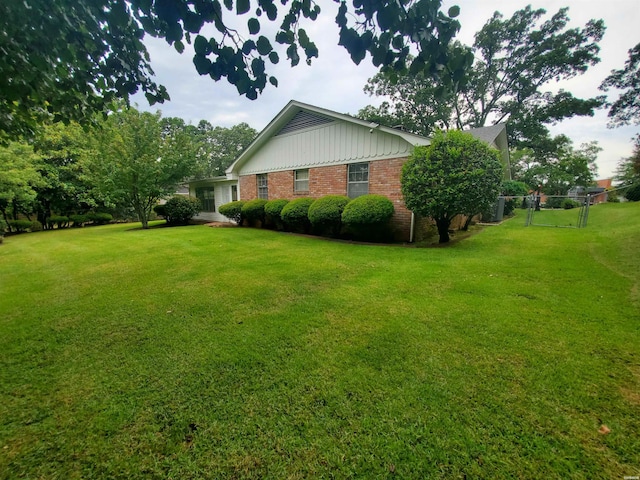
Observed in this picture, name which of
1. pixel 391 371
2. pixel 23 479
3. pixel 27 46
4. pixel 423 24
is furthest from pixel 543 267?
pixel 27 46

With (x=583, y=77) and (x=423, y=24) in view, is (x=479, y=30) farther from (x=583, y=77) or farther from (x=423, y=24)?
(x=423, y=24)

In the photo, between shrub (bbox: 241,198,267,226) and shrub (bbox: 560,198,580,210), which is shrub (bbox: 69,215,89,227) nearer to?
shrub (bbox: 241,198,267,226)

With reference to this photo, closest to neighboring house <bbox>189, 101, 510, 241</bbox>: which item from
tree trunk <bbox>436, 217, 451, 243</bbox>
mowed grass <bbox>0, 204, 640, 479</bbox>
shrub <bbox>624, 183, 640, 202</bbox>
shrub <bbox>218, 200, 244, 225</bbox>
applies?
tree trunk <bbox>436, 217, 451, 243</bbox>

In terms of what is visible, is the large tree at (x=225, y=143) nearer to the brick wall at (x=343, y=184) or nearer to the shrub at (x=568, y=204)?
the brick wall at (x=343, y=184)

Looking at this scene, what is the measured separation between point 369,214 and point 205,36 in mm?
6362

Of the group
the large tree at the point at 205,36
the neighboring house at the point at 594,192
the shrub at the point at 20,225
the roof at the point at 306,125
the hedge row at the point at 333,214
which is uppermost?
the roof at the point at 306,125

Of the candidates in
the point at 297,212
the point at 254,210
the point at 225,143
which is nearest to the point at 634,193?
the point at 297,212

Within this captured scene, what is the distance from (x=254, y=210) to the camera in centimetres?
1235

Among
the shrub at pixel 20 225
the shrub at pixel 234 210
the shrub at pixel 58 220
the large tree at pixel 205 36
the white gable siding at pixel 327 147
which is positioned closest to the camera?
the large tree at pixel 205 36

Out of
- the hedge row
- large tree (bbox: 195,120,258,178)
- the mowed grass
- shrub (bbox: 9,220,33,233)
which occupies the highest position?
large tree (bbox: 195,120,258,178)

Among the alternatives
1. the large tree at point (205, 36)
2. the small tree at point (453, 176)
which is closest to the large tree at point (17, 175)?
the large tree at point (205, 36)

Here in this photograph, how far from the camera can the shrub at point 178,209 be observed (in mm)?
14516

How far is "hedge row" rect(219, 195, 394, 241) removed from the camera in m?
8.06

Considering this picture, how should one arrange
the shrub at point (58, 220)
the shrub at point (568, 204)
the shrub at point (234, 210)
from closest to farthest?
the shrub at point (234, 210) → the shrub at point (58, 220) → the shrub at point (568, 204)
